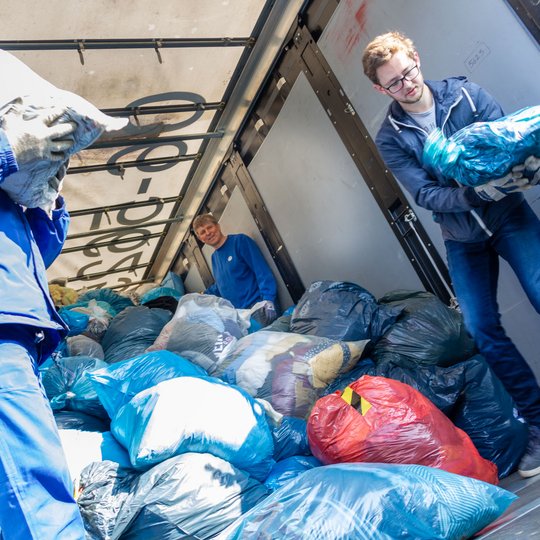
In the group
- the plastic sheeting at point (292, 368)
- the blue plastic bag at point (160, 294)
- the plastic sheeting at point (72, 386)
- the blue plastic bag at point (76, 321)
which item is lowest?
the plastic sheeting at point (292, 368)

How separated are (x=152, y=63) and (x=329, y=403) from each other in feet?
7.53

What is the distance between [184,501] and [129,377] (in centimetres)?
74

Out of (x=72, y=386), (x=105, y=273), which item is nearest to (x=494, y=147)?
(x=72, y=386)

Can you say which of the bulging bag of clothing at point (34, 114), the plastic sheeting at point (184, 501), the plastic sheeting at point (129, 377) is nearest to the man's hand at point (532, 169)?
the bulging bag of clothing at point (34, 114)

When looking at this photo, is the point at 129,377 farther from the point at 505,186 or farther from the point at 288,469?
the point at 505,186

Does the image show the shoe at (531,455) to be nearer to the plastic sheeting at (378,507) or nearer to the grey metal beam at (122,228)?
the plastic sheeting at (378,507)

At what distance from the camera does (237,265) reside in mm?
3953

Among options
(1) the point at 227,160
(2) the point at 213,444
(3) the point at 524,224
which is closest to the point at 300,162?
(1) the point at 227,160

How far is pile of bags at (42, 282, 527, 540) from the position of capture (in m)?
1.23

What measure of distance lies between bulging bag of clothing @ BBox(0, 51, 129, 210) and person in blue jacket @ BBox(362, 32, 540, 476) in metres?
1.00

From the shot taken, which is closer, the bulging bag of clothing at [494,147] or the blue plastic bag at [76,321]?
the bulging bag of clothing at [494,147]

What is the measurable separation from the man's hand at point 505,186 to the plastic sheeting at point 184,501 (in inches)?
45.3

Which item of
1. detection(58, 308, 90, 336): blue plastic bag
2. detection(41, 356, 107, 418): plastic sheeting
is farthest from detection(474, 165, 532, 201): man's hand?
detection(58, 308, 90, 336): blue plastic bag

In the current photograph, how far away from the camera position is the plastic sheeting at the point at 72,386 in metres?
2.25
